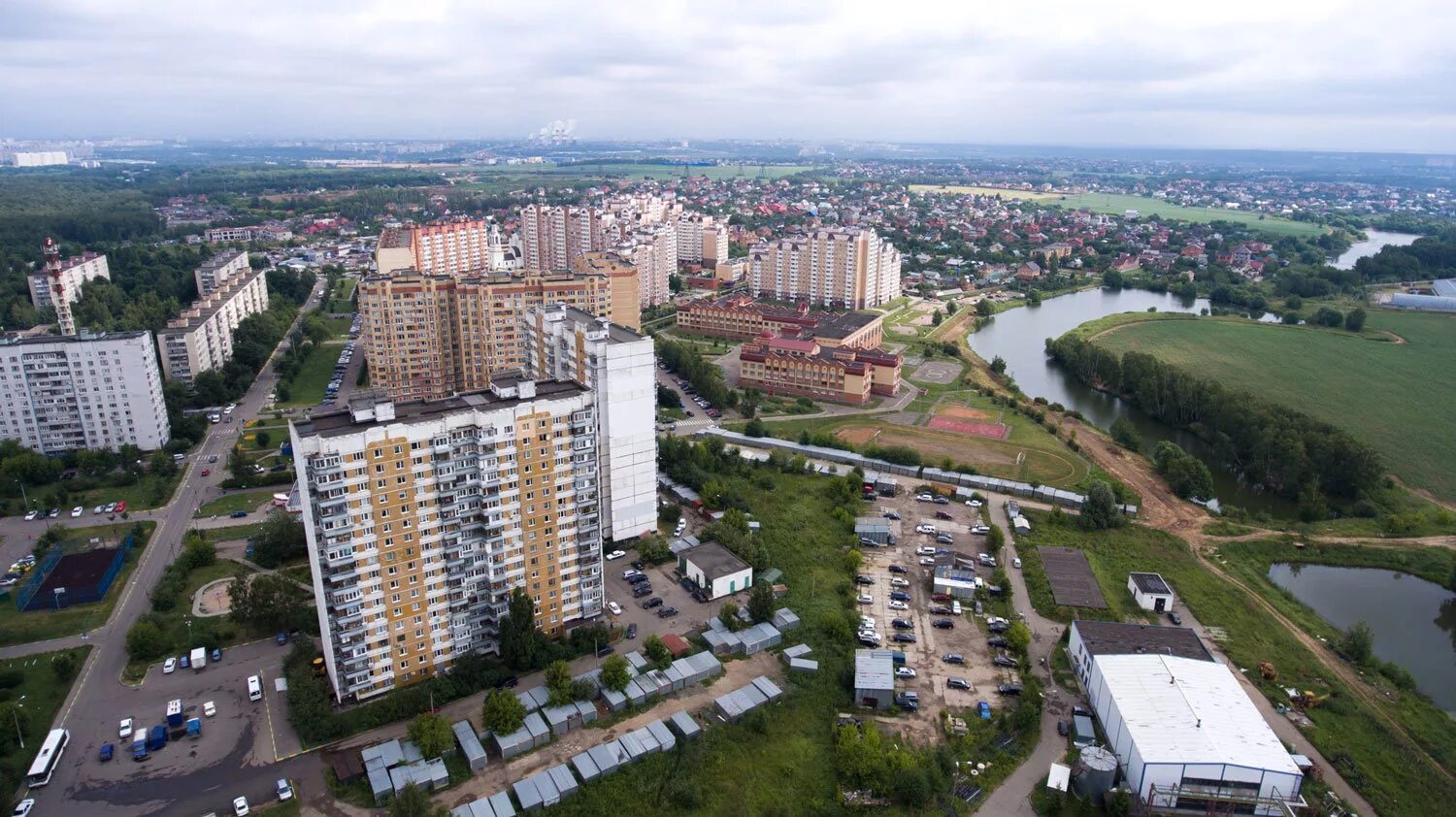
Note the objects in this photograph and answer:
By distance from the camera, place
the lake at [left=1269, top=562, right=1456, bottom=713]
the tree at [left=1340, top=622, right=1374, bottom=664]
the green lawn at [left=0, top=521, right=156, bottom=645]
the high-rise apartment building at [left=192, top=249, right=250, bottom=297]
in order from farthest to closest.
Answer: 1. the high-rise apartment building at [left=192, top=249, right=250, bottom=297]
2. the lake at [left=1269, top=562, right=1456, bottom=713]
3. the green lawn at [left=0, top=521, right=156, bottom=645]
4. the tree at [left=1340, top=622, right=1374, bottom=664]

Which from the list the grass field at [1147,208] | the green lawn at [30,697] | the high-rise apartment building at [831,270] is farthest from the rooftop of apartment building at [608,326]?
the grass field at [1147,208]

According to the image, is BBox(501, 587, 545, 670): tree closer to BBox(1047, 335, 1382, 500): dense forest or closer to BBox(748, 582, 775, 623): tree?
BBox(748, 582, 775, 623): tree

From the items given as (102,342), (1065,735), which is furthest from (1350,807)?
(102,342)

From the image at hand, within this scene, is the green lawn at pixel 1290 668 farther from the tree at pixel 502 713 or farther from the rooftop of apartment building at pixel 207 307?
the rooftop of apartment building at pixel 207 307

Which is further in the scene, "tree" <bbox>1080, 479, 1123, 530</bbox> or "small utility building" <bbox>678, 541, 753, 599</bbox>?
"tree" <bbox>1080, 479, 1123, 530</bbox>

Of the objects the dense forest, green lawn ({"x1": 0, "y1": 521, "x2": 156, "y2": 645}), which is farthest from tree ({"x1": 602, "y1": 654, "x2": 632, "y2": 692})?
the dense forest

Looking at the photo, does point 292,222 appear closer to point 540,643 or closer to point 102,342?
point 102,342

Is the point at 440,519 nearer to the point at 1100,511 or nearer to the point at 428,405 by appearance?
the point at 428,405

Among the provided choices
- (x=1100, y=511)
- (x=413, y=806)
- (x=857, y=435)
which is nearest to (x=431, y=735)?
(x=413, y=806)
